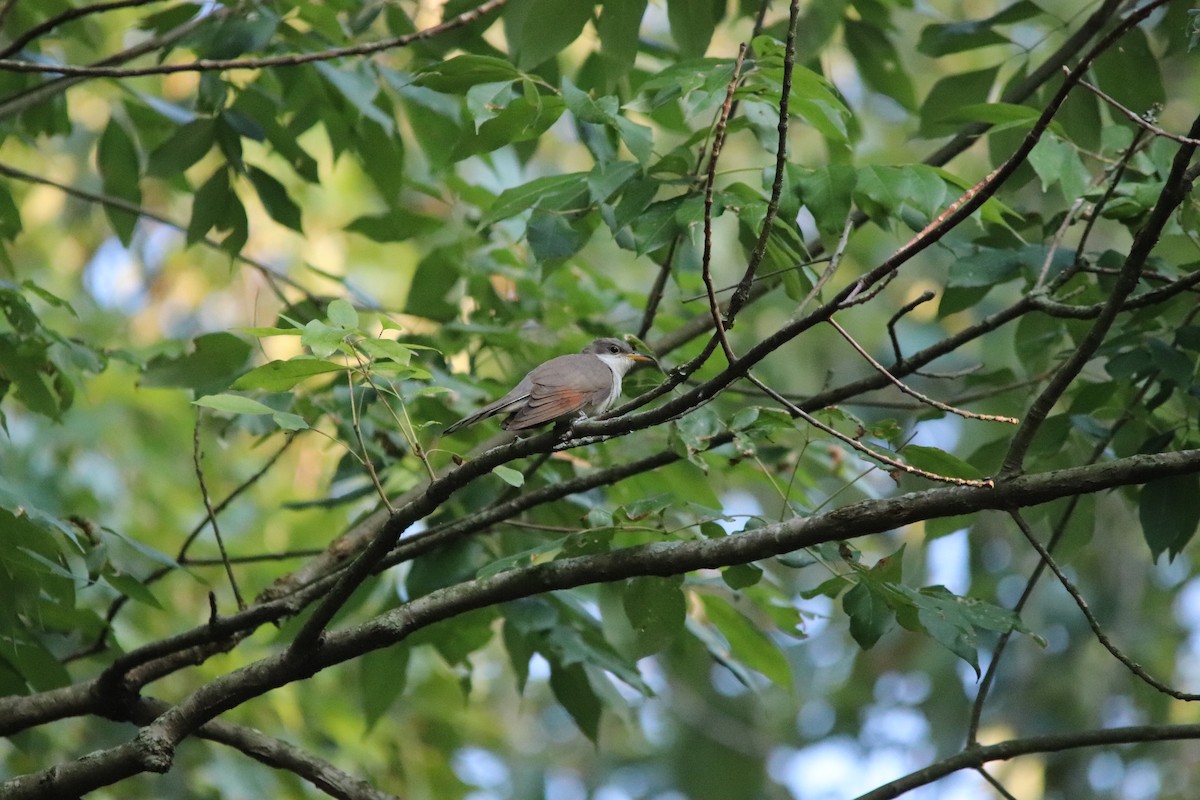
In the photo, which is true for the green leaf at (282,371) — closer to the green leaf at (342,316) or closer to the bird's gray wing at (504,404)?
the green leaf at (342,316)

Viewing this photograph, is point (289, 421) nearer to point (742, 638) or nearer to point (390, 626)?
point (390, 626)

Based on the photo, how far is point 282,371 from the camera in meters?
2.90

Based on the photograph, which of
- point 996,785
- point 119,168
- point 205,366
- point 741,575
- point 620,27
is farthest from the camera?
point 119,168

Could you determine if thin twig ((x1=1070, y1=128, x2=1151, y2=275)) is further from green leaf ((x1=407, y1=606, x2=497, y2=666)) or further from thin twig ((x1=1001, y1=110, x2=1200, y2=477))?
green leaf ((x1=407, y1=606, x2=497, y2=666))

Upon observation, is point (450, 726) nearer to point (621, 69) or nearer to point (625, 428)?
point (621, 69)

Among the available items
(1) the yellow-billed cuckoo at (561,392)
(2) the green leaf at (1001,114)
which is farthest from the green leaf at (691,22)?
(1) the yellow-billed cuckoo at (561,392)

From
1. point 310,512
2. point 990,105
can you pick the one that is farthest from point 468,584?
point 310,512

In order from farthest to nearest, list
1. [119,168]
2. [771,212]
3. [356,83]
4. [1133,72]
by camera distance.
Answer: [119,168] < [1133,72] < [356,83] < [771,212]

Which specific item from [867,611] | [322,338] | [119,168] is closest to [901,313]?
[867,611]

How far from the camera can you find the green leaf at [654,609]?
3.53 metres

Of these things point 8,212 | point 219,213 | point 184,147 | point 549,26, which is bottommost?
point 8,212

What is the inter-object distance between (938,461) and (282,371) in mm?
1887

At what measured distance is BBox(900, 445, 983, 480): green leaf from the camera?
3.32m

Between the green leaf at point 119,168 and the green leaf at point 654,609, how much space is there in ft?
9.82
